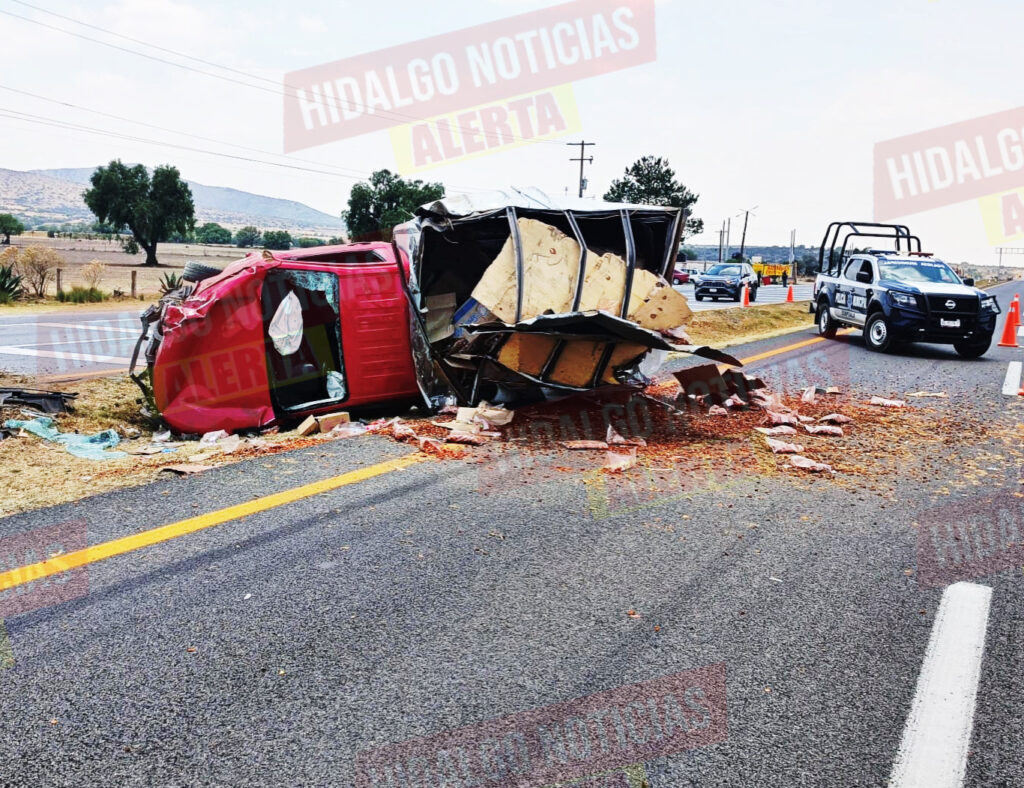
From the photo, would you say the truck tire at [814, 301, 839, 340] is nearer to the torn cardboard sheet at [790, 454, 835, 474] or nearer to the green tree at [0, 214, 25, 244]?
the torn cardboard sheet at [790, 454, 835, 474]

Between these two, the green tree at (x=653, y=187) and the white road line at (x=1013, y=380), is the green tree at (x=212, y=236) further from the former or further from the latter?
the white road line at (x=1013, y=380)

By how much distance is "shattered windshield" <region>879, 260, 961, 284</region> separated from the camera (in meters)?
14.5

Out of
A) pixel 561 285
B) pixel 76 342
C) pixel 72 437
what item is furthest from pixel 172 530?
pixel 76 342

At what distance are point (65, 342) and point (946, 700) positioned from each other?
1545 cm

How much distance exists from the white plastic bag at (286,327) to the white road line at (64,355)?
602 cm

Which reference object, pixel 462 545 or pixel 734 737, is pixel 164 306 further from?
pixel 734 737

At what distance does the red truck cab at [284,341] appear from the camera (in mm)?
6910

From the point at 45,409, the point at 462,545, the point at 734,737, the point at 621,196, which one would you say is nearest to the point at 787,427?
the point at 462,545

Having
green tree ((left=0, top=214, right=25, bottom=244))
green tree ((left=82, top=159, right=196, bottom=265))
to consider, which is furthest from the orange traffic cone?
green tree ((left=0, top=214, right=25, bottom=244))

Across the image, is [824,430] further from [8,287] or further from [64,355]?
[8,287]

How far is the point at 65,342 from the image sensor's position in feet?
47.6

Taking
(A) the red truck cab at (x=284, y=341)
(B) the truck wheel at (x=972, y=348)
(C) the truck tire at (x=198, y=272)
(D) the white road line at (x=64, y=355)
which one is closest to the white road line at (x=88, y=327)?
(D) the white road line at (x=64, y=355)

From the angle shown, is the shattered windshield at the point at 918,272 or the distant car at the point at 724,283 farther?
the distant car at the point at 724,283

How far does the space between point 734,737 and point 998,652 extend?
4.39 ft
